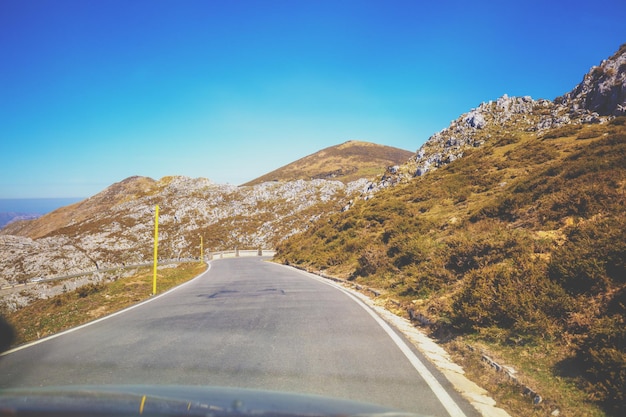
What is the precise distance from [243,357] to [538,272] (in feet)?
18.9

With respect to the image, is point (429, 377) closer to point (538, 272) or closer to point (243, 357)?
point (243, 357)

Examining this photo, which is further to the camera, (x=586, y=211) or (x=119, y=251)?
(x=119, y=251)

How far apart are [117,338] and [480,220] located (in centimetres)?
1352

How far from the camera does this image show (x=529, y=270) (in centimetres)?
695

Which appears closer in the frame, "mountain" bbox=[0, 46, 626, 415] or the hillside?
the hillside

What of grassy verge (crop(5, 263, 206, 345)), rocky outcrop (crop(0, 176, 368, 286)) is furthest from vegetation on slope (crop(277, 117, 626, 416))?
rocky outcrop (crop(0, 176, 368, 286))

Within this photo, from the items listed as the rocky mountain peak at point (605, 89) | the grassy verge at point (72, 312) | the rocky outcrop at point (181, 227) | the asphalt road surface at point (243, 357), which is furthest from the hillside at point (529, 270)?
the rocky outcrop at point (181, 227)

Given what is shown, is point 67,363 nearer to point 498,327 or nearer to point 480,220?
point 498,327

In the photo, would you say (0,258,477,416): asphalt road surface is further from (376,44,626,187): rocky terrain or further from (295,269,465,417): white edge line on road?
(376,44,626,187): rocky terrain

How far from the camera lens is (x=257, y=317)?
7742 mm

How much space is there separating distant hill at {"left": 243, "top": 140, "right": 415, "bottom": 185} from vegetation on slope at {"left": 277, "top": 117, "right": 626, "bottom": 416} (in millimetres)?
125791

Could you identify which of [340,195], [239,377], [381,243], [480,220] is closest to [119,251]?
[340,195]

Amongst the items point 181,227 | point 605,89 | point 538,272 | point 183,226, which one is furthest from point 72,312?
point 183,226

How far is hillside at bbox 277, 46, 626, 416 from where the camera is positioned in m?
4.29
